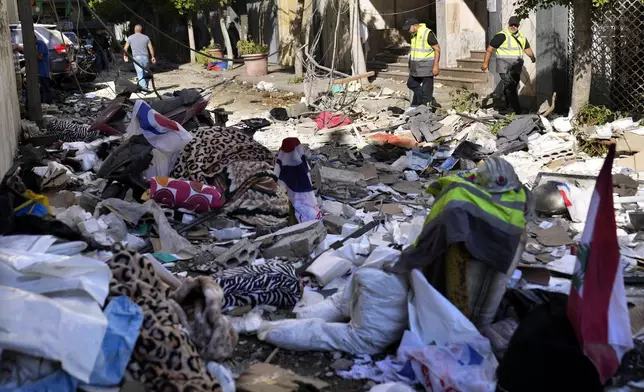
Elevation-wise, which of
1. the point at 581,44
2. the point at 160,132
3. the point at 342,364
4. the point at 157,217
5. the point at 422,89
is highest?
the point at 581,44

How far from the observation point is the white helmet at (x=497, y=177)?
3.91 meters

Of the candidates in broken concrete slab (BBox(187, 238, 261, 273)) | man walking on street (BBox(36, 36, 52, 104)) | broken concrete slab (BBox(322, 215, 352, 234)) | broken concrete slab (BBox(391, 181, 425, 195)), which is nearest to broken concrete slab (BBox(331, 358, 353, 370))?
broken concrete slab (BBox(187, 238, 261, 273))

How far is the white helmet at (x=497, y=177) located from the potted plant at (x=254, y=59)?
654 inches

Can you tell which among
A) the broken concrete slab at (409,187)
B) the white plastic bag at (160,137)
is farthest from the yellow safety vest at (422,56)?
the white plastic bag at (160,137)

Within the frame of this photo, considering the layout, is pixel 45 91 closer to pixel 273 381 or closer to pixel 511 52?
pixel 511 52

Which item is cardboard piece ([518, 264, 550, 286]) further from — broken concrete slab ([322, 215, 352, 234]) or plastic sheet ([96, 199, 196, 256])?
plastic sheet ([96, 199, 196, 256])

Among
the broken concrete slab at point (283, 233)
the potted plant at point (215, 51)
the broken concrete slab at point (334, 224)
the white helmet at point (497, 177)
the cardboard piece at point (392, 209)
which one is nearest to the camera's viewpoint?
the white helmet at point (497, 177)

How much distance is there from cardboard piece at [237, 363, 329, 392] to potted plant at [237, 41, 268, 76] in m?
16.8

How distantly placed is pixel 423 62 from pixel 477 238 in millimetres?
8979

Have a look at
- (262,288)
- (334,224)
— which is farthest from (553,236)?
(262,288)

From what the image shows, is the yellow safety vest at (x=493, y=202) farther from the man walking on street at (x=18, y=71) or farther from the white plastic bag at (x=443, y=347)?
the man walking on street at (x=18, y=71)

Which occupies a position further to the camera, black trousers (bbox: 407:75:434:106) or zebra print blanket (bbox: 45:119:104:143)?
black trousers (bbox: 407:75:434:106)

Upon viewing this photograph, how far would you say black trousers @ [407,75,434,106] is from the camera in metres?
12.6

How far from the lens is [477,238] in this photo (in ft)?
12.6
